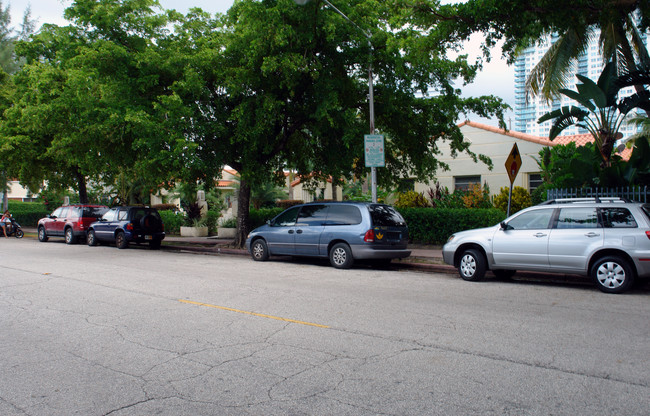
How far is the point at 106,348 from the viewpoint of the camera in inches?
215

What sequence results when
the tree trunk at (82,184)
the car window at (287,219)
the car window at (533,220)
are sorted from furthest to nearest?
the tree trunk at (82,184), the car window at (287,219), the car window at (533,220)

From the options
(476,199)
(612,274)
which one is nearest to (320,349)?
(612,274)

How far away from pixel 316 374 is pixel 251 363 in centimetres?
73

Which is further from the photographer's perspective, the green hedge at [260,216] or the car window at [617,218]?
the green hedge at [260,216]

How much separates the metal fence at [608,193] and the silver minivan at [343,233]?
4.87m

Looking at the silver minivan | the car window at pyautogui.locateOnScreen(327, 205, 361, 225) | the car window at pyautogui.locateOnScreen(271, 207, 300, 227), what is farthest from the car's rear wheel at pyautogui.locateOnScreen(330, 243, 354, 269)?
the car window at pyautogui.locateOnScreen(271, 207, 300, 227)

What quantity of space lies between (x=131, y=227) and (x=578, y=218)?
1589 centimetres

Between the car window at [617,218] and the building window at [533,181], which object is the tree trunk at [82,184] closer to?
the building window at [533,181]

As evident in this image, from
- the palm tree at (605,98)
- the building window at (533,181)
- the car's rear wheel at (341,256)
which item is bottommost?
the car's rear wheel at (341,256)

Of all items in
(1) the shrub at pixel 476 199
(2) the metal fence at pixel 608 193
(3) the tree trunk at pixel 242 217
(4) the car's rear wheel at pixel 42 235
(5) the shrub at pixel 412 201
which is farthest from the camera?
(4) the car's rear wheel at pixel 42 235

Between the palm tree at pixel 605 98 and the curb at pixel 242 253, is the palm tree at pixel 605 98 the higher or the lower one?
the higher one

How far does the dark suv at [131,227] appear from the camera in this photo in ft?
63.9

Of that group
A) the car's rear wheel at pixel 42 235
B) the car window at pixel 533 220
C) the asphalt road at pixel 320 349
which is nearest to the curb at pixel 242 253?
the car window at pixel 533 220

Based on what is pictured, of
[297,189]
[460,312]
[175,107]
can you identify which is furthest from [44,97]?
[297,189]
